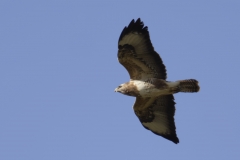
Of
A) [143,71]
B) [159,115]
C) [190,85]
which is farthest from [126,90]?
[190,85]

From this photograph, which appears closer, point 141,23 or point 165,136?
point 141,23

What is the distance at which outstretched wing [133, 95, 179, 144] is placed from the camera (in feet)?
46.3

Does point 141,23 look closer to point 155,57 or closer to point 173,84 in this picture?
point 155,57

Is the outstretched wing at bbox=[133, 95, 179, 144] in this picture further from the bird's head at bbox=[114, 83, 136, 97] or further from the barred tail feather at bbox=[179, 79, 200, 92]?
the barred tail feather at bbox=[179, 79, 200, 92]

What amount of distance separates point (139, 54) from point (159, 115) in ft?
6.79

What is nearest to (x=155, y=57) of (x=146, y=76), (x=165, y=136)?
(x=146, y=76)

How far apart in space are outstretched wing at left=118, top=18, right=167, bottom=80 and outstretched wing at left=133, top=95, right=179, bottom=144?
0.93m

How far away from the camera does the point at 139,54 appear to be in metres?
13.2

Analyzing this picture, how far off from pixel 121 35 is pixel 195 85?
226cm

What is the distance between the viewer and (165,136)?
14445mm

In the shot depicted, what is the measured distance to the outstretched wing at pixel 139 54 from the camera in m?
13.0

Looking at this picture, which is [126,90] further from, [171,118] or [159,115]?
[171,118]

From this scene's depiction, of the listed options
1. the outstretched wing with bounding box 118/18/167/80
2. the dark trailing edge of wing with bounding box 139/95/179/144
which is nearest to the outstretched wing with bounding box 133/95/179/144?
the dark trailing edge of wing with bounding box 139/95/179/144

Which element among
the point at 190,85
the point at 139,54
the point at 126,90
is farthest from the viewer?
the point at 126,90
